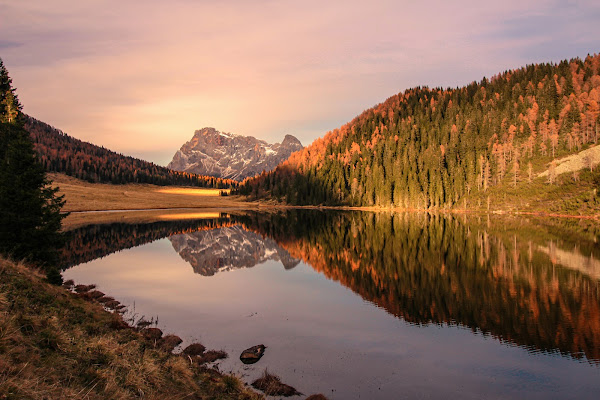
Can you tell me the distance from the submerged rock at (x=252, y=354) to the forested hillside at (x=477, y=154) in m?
113

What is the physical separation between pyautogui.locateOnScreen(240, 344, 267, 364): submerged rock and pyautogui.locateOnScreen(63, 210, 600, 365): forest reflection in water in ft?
32.9

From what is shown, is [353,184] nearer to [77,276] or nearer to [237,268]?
[237,268]

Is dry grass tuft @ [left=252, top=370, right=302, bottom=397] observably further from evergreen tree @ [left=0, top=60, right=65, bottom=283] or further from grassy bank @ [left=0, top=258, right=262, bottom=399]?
evergreen tree @ [left=0, top=60, right=65, bottom=283]

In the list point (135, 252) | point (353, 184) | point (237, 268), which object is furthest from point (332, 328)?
point (353, 184)

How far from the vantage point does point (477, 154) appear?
151 m

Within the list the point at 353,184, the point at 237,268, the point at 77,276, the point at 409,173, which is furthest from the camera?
the point at 353,184

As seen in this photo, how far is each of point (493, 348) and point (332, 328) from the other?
28.2ft

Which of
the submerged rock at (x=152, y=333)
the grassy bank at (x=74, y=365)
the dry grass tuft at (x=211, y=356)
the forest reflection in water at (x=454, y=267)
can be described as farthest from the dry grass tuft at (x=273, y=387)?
the forest reflection in water at (x=454, y=267)

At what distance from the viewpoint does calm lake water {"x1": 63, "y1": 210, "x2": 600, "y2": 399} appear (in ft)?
51.0

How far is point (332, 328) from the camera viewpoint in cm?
2155

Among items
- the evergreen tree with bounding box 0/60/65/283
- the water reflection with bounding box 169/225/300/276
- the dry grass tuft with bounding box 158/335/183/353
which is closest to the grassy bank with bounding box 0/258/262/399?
the dry grass tuft with bounding box 158/335/183/353

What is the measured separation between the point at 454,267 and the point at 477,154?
131 m

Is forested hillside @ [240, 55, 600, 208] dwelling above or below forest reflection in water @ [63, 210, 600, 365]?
above

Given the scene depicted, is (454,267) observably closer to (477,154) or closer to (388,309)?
(388,309)
